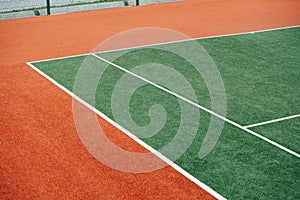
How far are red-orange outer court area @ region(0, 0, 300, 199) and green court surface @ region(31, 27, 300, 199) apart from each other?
21.9 inches

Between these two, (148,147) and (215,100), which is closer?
(148,147)

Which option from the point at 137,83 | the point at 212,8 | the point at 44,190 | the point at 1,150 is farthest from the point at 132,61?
the point at 212,8

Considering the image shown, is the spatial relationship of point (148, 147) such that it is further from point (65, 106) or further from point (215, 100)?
point (215, 100)

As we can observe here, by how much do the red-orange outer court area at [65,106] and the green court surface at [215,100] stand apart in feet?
1.83

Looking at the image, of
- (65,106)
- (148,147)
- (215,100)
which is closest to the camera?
(148,147)

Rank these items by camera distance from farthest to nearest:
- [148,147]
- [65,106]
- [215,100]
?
[215,100] < [65,106] < [148,147]

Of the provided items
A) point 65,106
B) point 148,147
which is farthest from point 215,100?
point 65,106

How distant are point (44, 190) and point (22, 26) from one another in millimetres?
11456

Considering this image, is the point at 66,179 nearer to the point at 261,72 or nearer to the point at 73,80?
the point at 73,80

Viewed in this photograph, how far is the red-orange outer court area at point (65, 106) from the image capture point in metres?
7.38

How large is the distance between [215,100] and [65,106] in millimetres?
3298

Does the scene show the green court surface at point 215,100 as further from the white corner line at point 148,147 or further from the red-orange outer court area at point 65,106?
the red-orange outer court area at point 65,106

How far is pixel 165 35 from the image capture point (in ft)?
53.0

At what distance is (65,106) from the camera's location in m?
10.4
